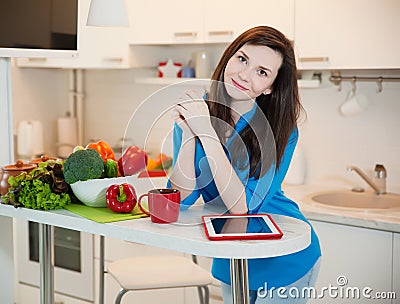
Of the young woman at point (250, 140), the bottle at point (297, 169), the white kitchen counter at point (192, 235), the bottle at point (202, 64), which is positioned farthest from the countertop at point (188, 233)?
the bottle at point (202, 64)

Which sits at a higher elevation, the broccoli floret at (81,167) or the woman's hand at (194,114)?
the woman's hand at (194,114)

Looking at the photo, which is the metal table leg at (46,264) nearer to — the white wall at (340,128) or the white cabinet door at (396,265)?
the white wall at (340,128)

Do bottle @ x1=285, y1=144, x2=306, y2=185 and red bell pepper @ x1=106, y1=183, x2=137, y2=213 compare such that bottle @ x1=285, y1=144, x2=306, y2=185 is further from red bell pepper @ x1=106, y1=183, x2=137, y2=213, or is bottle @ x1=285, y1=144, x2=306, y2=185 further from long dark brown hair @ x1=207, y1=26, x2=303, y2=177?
red bell pepper @ x1=106, y1=183, x2=137, y2=213

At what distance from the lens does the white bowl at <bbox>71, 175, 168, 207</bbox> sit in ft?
6.53

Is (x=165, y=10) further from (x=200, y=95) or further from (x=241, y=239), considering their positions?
(x=241, y=239)

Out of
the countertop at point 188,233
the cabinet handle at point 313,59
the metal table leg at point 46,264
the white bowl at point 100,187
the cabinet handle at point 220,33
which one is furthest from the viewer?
the cabinet handle at point 220,33

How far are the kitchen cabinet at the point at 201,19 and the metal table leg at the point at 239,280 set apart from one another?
1649 millimetres

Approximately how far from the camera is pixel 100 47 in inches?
148

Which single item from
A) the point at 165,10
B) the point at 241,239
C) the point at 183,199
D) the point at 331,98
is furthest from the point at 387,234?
the point at 165,10

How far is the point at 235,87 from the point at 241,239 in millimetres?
466

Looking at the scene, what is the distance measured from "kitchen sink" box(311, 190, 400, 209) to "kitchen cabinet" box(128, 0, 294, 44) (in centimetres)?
80

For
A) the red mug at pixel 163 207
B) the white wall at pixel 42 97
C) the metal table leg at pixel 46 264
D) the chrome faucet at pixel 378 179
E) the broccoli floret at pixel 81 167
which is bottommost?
the metal table leg at pixel 46 264

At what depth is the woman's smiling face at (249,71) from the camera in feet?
6.27

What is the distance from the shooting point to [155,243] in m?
1.72
